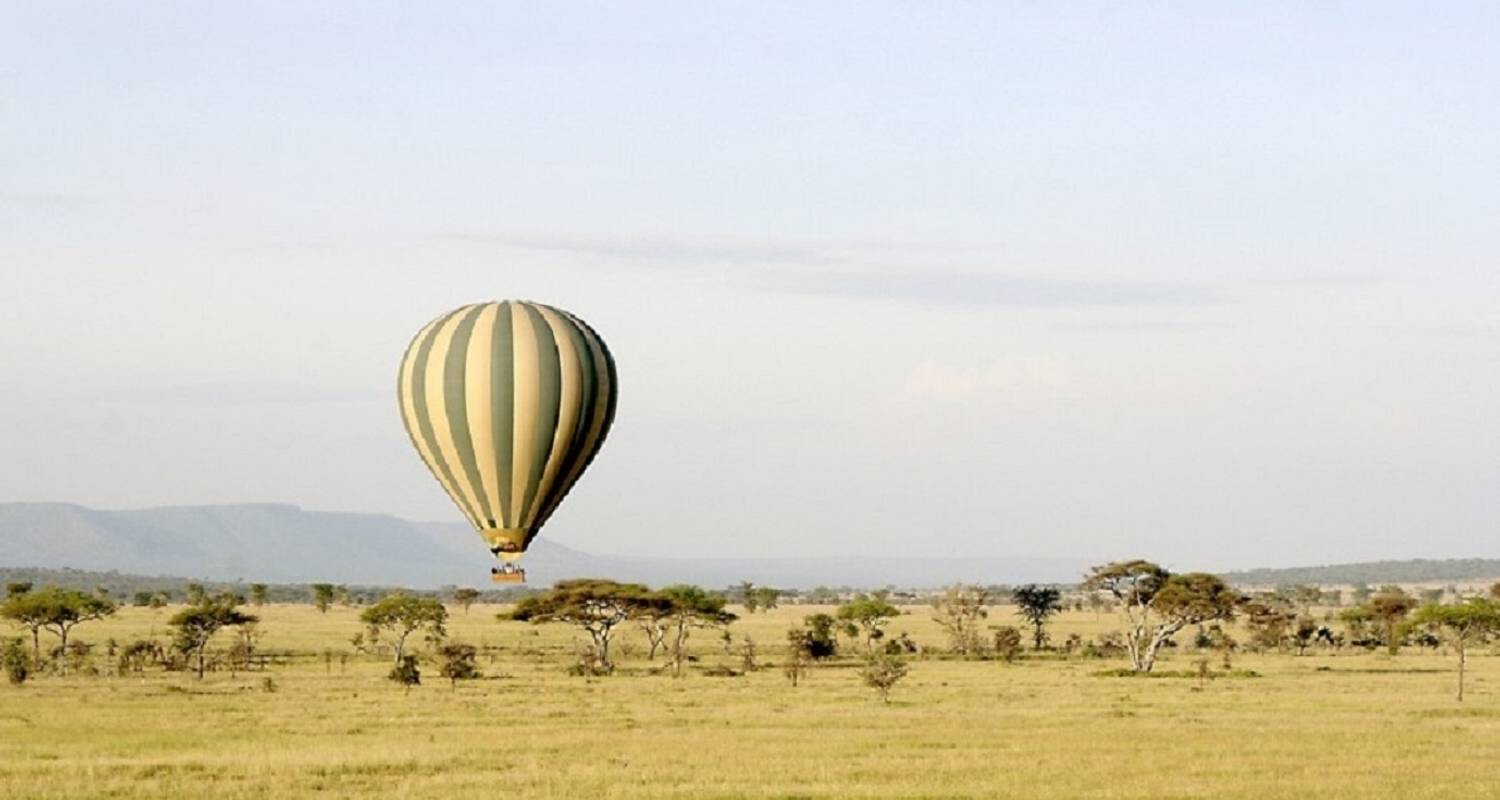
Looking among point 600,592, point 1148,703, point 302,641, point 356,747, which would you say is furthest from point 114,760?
point 302,641

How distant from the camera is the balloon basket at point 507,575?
4722cm

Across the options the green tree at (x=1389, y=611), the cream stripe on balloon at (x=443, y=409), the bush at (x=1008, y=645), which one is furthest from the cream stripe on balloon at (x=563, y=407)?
the green tree at (x=1389, y=611)

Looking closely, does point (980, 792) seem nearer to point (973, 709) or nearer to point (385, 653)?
point (973, 709)

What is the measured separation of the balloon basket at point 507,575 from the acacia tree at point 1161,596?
156ft

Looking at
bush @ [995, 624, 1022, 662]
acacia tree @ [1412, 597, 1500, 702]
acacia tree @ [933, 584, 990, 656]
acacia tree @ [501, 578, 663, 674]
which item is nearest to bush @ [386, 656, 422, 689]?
acacia tree @ [501, 578, 663, 674]

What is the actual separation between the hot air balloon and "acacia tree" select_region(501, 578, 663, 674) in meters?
45.1

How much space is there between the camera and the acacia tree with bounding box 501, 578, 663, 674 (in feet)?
314

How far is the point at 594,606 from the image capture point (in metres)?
96.8

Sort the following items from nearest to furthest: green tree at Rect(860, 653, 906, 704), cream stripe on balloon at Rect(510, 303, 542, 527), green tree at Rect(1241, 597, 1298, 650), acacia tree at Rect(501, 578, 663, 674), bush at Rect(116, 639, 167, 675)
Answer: cream stripe on balloon at Rect(510, 303, 542, 527), green tree at Rect(860, 653, 906, 704), bush at Rect(116, 639, 167, 675), acacia tree at Rect(501, 578, 663, 674), green tree at Rect(1241, 597, 1298, 650)

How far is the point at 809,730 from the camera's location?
56.1m

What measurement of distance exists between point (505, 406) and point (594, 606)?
48788mm

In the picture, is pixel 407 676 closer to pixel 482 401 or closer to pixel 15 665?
pixel 15 665

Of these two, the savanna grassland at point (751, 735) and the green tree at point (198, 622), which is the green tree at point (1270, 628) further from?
the green tree at point (198, 622)

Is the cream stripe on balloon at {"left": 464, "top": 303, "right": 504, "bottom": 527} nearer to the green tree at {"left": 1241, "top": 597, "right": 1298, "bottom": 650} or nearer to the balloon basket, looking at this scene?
the balloon basket
